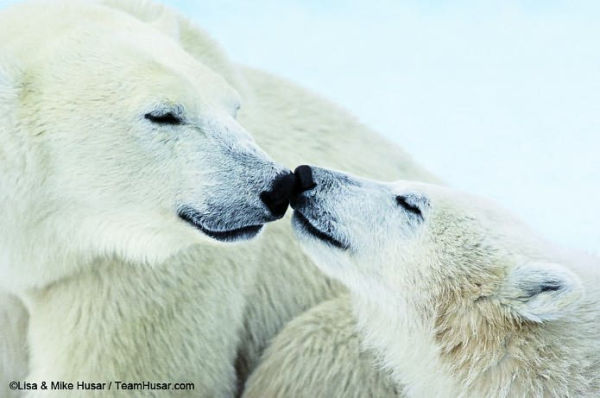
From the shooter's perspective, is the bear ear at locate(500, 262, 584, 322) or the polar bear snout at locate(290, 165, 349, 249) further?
the polar bear snout at locate(290, 165, 349, 249)

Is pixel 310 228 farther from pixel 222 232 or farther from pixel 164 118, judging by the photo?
pixel 164 118

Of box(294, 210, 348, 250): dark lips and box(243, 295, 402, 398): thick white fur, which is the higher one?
box(294, 210, 348, 250): dark lips

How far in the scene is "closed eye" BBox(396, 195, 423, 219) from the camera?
3.52m

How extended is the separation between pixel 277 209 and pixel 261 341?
0.94m

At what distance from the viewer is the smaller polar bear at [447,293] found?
→ 319 cm

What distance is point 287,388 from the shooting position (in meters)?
3.56

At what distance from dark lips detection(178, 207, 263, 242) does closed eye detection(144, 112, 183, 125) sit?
0.29 m

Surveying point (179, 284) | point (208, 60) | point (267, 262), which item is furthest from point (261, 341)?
point (208, 60)

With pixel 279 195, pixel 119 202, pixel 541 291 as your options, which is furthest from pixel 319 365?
pixel 119 202

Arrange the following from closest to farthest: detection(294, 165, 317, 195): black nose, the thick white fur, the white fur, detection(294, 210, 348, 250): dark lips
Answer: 1. the white fur
2. detection(294, 165, 317, 195): black nose
3. detection(294, 210, 348, 250): dark lips
4. the thick white fur

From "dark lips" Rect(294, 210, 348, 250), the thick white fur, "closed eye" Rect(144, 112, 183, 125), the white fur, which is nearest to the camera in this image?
"closed eye" Rect(144, 112, 183, 125)

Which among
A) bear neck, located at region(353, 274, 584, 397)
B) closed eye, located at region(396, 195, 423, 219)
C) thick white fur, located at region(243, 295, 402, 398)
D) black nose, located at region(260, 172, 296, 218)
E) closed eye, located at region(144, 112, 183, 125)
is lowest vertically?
thick white fur, located at region(243, 295, 402, 398)

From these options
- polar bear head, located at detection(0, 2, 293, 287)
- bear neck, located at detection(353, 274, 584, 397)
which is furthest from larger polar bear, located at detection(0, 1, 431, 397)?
bear neck, located at detection(353, 274, 584, 397)

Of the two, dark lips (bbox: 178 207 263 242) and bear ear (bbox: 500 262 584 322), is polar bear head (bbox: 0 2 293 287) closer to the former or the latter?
dark lips (bbox: 178 207 263 242)
